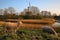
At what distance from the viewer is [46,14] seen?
3541 cm

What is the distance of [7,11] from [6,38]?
79.5 feet

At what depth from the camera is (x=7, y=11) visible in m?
31.1

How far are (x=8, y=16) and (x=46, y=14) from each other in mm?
11052

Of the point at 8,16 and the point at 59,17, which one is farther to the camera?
the point at 59,17

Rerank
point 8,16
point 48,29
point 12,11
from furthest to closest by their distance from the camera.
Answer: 1. point 12,11
2. point 8,16
3. point 48,29

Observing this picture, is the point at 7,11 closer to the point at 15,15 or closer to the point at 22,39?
the point at 15,15

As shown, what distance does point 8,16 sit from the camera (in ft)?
88.7

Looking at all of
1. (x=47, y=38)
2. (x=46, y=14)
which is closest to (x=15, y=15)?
(x=46, y=14)

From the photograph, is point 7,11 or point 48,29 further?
point 7,11

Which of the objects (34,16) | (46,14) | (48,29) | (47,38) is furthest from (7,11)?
(47,38)

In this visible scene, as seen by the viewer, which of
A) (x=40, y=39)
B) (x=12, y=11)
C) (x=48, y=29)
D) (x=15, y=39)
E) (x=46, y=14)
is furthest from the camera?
(x=46, y=14)

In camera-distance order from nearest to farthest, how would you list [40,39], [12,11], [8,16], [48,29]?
1. [40,39]
2. [48,29]
3. [8,16]
4. [12,11]

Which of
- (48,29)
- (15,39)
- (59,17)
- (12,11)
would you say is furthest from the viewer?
(59,17)

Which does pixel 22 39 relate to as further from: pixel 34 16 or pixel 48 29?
pixel 34 16
